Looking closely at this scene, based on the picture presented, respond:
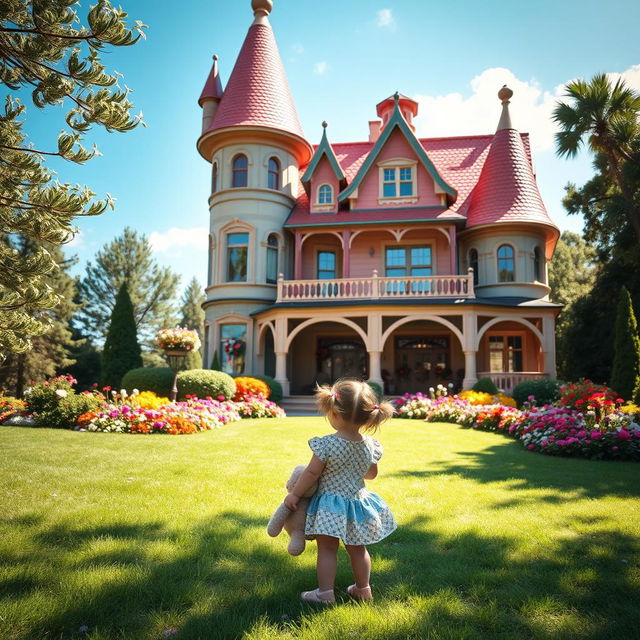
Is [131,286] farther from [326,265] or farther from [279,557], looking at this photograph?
[279,557]

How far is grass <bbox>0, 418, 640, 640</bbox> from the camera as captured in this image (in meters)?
2.76

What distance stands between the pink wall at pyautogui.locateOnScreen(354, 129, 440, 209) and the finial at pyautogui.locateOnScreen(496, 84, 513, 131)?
4.41 metres

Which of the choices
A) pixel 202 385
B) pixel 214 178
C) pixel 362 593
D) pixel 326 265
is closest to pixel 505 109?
pixel 326 265

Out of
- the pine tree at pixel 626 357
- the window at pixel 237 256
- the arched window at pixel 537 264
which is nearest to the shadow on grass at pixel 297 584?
the pine tree at pixel 626 357

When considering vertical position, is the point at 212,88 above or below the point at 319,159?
above

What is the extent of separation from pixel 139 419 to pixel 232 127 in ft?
51.6

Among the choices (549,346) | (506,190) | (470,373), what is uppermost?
(506,190)

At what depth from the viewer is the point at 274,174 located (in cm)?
2347

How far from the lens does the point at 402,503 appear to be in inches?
209

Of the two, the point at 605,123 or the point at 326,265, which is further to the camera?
the point at 326,265

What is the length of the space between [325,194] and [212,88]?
880cm

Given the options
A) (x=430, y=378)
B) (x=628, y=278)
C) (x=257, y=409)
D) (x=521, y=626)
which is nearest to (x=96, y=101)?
(x=521, y=626)

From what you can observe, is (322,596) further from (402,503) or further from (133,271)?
(133,271)

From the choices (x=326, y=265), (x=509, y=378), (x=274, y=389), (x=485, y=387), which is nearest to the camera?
(x=485, y=387)
